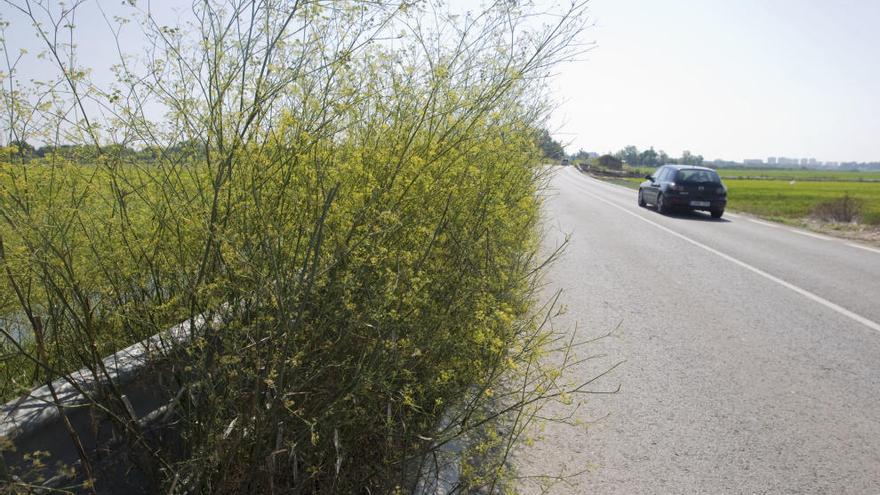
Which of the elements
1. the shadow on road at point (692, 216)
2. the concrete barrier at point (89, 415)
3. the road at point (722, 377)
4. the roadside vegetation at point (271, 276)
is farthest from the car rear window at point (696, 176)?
the concrete barrier at point (89, 415)

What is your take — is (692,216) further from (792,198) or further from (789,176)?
(789,176)

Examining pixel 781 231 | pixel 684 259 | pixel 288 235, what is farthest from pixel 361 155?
pixel 781 231

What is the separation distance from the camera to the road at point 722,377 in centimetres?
342

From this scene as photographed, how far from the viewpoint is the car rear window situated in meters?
19.7

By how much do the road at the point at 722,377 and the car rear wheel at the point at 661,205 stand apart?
9355mm

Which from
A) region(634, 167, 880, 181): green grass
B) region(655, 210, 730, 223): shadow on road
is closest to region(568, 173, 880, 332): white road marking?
region(655, 210, 730, 223): shadow on road

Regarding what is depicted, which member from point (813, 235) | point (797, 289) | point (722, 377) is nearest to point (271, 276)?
point (722, 377)

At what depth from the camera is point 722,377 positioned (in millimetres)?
4926

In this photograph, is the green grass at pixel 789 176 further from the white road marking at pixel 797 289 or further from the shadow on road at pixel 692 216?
the white road marking at pixel 797 289

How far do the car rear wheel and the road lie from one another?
30.7 ft

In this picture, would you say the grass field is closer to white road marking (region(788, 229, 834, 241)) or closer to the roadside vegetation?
white road marking (region(788, 229, 834, 241))

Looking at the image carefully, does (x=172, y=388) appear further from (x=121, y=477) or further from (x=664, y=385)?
(x=664, y=385)

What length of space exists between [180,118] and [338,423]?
1488 millimetres

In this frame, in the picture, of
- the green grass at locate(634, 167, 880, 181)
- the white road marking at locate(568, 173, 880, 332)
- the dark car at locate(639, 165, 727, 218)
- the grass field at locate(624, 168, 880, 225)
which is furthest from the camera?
the green grass at locate(634, 167, 880, 181)
